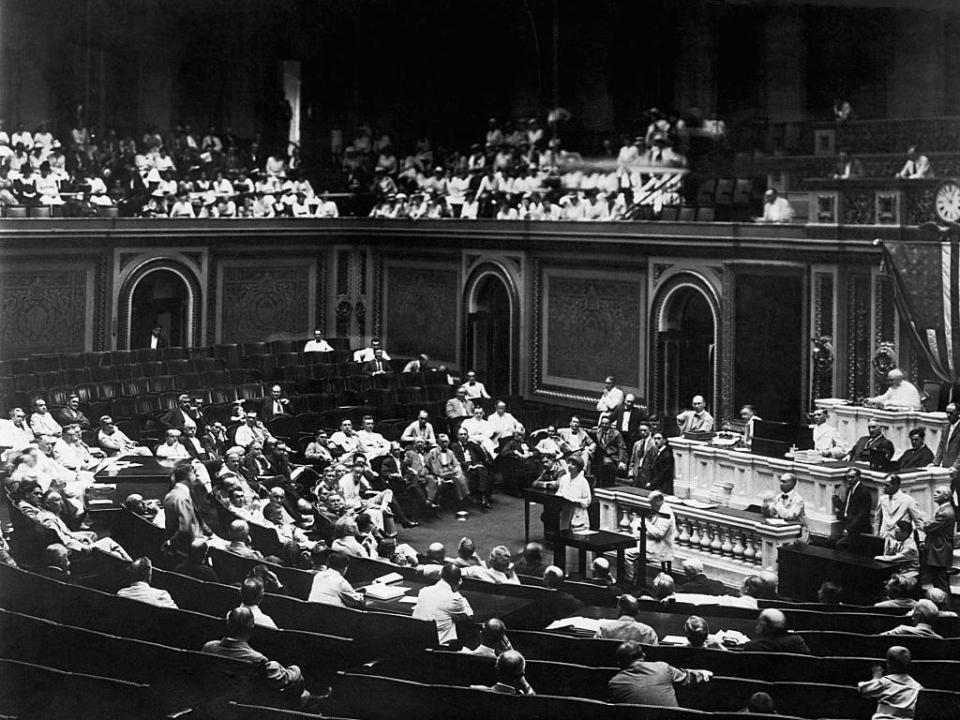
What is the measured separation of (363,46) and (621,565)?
1879 cm

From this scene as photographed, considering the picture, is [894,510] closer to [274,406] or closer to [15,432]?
[274,406]

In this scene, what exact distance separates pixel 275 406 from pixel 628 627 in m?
11.2

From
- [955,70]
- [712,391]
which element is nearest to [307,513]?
[712,391]

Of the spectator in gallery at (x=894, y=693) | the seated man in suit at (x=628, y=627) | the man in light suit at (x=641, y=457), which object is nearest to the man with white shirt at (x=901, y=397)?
the man in light suit at (x=641, y=457)

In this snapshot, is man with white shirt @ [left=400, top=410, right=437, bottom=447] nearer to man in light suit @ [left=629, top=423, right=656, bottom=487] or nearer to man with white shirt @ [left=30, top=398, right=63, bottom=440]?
man in light suit @ [left=629, top=423, right=656, bottom=487]

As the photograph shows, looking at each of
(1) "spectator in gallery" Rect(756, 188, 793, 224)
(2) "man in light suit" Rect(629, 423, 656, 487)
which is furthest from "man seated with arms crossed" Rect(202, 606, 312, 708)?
(1) "spectator in gallery" Rect(756, 188, 793, 224)

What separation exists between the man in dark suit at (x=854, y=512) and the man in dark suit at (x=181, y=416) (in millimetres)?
9053

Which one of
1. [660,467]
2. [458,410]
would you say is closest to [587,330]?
[458,410]

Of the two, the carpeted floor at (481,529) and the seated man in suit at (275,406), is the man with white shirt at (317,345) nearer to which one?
the seated man in suit at (275,406)

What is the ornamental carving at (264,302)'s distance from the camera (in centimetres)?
2542

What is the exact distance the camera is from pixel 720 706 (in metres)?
8.27

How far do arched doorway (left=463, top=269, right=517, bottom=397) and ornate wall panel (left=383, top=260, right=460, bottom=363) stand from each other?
40 cm

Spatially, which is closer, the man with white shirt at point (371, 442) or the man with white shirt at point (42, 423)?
the man with white shirt at point (42, 423)

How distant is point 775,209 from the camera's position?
20.2 metres
